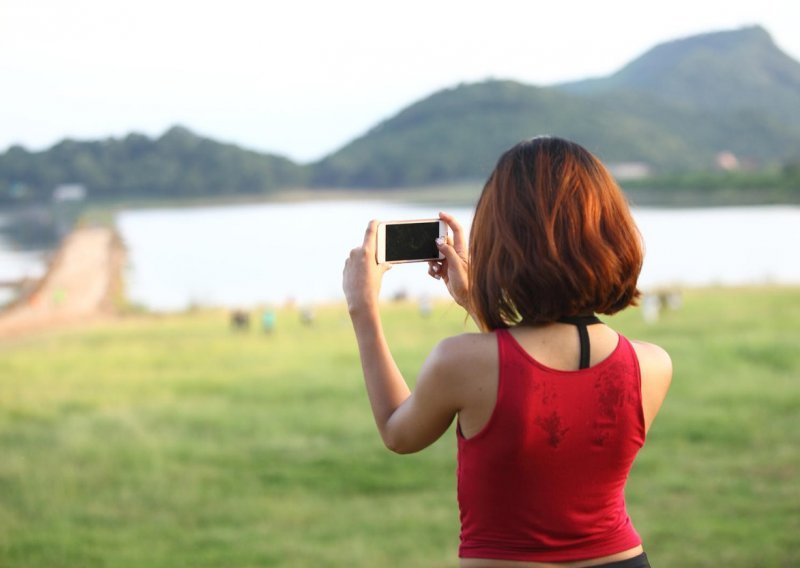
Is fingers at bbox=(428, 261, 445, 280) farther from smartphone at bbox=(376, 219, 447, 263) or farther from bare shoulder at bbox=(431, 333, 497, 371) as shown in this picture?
bare shoulder at bbox=(431, 333, 497, 371)

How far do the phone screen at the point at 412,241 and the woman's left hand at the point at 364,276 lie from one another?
0.03 meters

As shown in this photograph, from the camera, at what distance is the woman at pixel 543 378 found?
1468 mm

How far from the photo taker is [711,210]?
161 ft

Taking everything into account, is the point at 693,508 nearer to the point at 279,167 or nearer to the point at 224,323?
the point at 224,323

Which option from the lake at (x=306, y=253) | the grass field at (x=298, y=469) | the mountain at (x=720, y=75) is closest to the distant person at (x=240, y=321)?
the lake at (x=306, y=253)

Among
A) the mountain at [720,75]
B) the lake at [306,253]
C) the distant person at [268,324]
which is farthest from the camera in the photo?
the mountain at [720,75]

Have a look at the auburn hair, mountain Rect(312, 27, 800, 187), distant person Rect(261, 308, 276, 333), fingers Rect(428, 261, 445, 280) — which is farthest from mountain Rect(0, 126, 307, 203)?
the auburn hair

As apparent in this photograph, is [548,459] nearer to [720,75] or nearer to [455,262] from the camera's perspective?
[455,262]

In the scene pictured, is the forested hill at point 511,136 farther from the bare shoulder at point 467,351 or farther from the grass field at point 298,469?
the bare shoulder at point 467,351

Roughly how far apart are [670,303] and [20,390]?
11.4 metres

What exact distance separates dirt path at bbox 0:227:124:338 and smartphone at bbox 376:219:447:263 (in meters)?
26.0

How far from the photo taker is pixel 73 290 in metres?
38.8

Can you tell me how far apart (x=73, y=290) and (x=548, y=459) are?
3939cm

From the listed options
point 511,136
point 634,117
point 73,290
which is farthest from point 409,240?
point 634,117
